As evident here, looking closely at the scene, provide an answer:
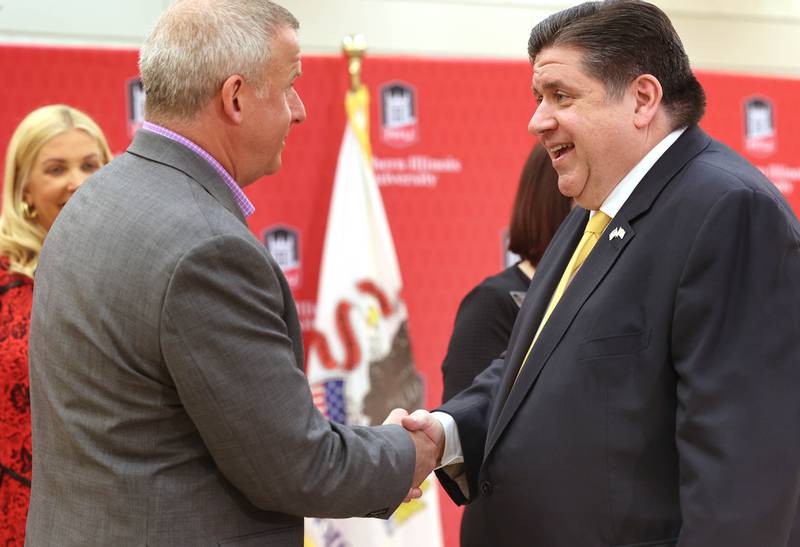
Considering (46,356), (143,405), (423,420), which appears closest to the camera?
(143,405)

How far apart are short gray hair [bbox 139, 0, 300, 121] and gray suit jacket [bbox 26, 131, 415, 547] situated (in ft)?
0.34

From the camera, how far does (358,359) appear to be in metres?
4.50

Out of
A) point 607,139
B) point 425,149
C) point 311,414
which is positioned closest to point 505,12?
point 425,149

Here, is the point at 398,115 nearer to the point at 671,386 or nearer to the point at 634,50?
the point at 634,50

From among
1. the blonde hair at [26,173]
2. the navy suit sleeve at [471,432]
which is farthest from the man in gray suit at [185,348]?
the blonde hair at [26,173]

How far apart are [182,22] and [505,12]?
168 inches

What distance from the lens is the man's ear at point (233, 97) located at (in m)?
1.87

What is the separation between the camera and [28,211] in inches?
124

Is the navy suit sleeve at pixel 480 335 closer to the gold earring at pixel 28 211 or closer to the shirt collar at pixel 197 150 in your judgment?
the shirt collar at pixel 197 150

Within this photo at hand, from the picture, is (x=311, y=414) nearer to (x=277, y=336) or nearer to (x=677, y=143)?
(x=277, y=336)

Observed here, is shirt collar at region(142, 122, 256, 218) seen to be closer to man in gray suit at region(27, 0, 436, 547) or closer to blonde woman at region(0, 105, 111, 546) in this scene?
man in gray suit at region(27, 0, 436, 547)

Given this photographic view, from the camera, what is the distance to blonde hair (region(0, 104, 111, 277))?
118 inches

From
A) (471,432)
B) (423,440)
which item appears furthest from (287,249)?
(423,440)

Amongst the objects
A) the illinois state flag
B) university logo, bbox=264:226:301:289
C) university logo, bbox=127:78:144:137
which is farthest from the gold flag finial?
university logo, bbox=127:78:144:137
